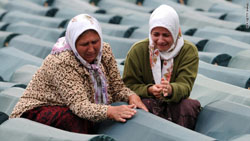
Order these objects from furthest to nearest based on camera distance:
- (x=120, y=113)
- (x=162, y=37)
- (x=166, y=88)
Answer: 1. (x=162, y=37)
2. (x=166, y=88)
3. (x=120, y=113)

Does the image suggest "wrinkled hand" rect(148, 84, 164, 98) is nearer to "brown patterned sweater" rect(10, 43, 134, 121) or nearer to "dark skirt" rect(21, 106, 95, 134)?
"brown patterned sweater" rect(10, 43, 134, 121)

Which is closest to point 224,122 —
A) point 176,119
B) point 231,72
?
point 176,119

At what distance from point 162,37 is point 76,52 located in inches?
17.1

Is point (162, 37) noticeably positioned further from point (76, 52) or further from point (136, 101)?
point (76, 52)

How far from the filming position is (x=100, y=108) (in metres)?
2.34

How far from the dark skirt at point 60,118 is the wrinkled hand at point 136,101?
23cm

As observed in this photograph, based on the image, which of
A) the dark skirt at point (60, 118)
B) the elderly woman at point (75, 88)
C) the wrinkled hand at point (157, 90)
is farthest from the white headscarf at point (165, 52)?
the dark skirt at point (60, 118)

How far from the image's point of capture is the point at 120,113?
2344mm

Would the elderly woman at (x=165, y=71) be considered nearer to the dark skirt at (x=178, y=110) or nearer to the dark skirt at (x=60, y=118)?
the dark skirt at (x=178, y=110)

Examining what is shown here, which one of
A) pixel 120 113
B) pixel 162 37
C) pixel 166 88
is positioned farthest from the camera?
pixel 162 37

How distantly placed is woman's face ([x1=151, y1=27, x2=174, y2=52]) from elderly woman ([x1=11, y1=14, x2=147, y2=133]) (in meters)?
0.26

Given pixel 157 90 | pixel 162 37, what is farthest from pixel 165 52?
pixel 157 90

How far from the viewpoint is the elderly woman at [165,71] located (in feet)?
8.37

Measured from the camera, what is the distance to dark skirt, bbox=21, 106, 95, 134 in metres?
2.39
